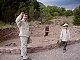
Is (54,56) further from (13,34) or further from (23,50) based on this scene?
(13,34)

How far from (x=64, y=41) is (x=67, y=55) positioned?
109 cm

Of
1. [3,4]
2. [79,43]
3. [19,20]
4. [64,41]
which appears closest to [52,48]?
[64,41]

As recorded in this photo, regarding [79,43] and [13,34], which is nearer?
[79,43]

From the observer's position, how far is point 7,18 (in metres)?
29.8

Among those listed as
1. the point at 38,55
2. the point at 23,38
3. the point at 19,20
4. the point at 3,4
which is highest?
the point at 3,4

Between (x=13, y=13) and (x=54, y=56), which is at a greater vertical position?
(x=13, y=13)

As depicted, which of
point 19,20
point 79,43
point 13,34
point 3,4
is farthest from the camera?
point 3,4

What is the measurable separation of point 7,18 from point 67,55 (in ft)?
70.3

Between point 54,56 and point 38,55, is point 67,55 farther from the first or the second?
point 38,55

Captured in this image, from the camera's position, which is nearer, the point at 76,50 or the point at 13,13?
the point at 76,50

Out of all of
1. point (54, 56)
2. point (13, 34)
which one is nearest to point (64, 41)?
point (54, 56)

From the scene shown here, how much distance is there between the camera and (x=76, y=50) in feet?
32.6

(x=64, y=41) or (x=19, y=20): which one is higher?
(x=19, y=20)

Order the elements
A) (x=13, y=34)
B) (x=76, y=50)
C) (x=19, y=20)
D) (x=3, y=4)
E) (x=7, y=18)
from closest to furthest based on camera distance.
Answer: (x=19, y=20), (x=76, y=50), (x=13, y=34), (x=7, y=18), (x=3, y=4)
